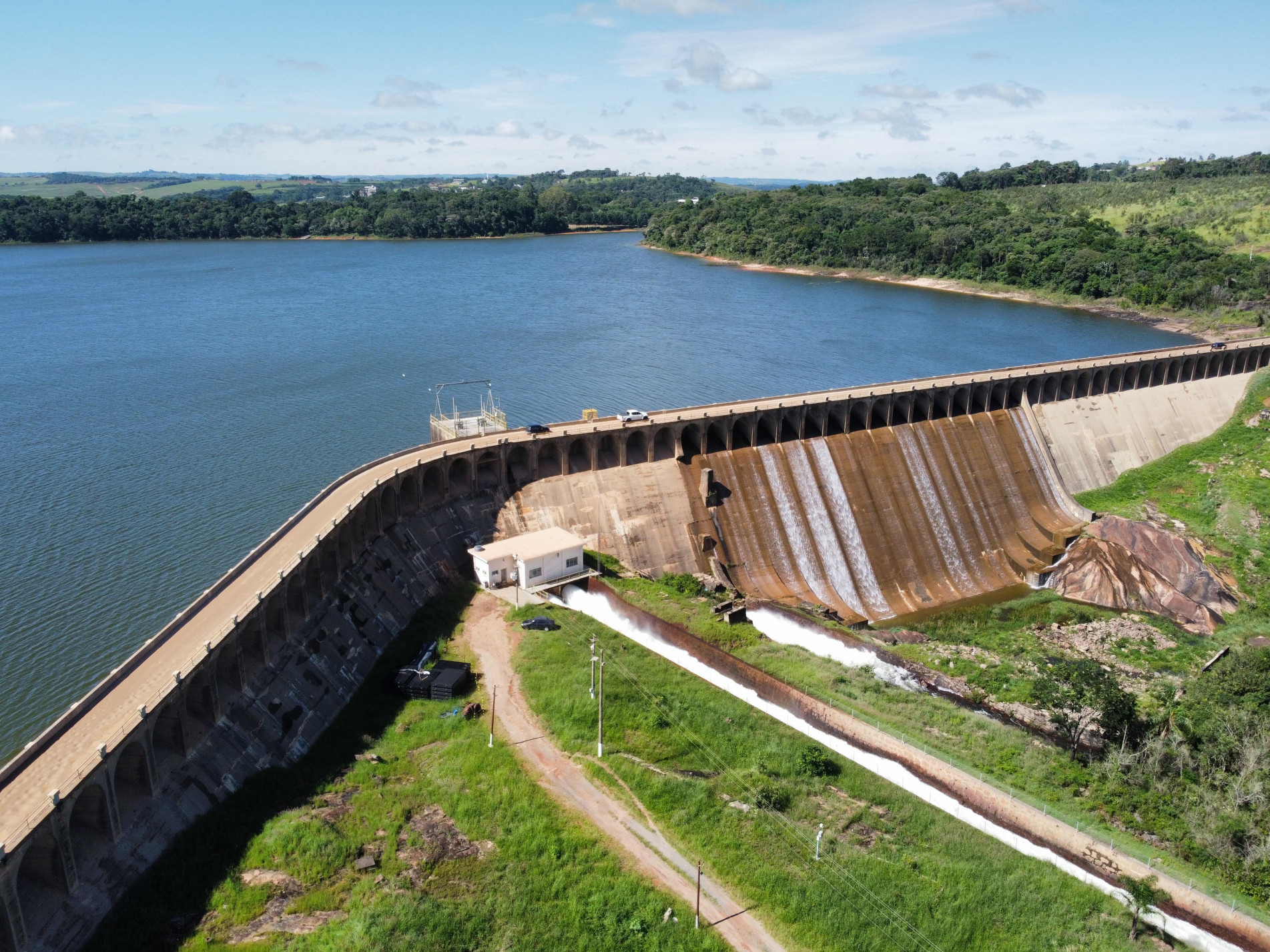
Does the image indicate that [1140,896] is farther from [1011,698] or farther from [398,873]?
[398,873]

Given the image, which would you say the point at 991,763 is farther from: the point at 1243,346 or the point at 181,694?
the point at 1243,346

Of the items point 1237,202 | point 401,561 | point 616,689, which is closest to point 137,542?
point 401,561

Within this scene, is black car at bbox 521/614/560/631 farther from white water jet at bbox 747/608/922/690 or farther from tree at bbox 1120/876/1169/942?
tree at bbox 1120/876/1169/942

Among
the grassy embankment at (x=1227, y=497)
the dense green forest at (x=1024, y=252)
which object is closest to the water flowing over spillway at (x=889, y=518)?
the grassy embankment at (x=1227, y=497)

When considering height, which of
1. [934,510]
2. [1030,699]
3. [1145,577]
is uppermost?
[934,510]

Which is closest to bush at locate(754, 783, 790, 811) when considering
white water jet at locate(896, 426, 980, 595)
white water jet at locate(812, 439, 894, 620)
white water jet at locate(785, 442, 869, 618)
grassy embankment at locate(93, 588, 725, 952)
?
grassy embankment at locate(93, 588, 725, 952)

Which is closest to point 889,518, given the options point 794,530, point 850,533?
point 850,533
